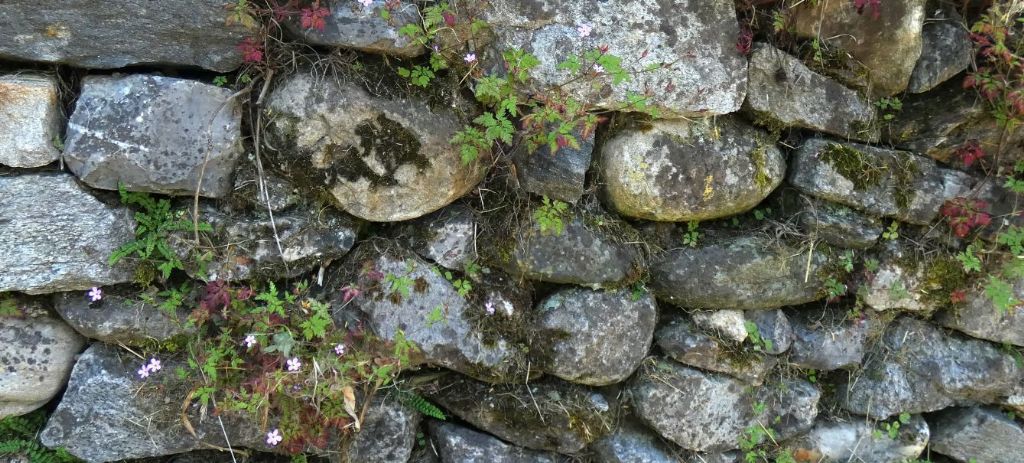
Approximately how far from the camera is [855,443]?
3436 millimetres

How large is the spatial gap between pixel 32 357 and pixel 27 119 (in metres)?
0.88

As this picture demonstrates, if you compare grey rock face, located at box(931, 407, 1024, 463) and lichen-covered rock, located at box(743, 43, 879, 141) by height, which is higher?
lichen-covered rock, located at box(743, 43, 879, 141)

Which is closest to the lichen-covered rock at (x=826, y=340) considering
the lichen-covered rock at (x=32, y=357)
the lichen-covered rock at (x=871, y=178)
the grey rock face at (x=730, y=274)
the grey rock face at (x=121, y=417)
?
the grey rock face at (x=730, y=274)

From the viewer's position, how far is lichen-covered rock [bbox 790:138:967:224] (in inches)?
119

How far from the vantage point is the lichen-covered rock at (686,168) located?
2.89 metres

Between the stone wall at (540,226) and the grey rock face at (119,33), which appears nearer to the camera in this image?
the grey rock face at (119,33)

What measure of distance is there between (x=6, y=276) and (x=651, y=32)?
251 centimetres

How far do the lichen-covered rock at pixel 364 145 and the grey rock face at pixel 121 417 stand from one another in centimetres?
96

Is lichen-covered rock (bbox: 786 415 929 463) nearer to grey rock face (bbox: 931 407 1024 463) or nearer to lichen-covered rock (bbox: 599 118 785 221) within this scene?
grey rock face (bbox: 931 407 1024 463)

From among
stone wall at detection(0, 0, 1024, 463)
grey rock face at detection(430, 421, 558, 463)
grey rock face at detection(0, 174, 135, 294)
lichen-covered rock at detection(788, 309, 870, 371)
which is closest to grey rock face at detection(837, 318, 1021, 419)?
stone wall at detection(0, 0, 1024, 463)

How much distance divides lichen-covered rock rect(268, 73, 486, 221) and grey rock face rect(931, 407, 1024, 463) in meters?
2.79

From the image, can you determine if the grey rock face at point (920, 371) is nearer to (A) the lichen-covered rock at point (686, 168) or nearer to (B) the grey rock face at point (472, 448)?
(A) the lichen-covered rock at point (686, 168)

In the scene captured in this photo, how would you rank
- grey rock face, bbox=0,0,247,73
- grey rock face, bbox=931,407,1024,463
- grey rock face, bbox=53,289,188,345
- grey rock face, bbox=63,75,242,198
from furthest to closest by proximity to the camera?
Result: 1. grey rock face, bbox=931,407,1024,463
2. grey rock face, bbox=53,289,188,345
3. grey rock face, bbox=63,75,242,198
4. grey rock face, bbox=0,0,247,73

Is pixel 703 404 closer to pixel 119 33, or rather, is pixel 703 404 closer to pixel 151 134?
pixel 151 134
